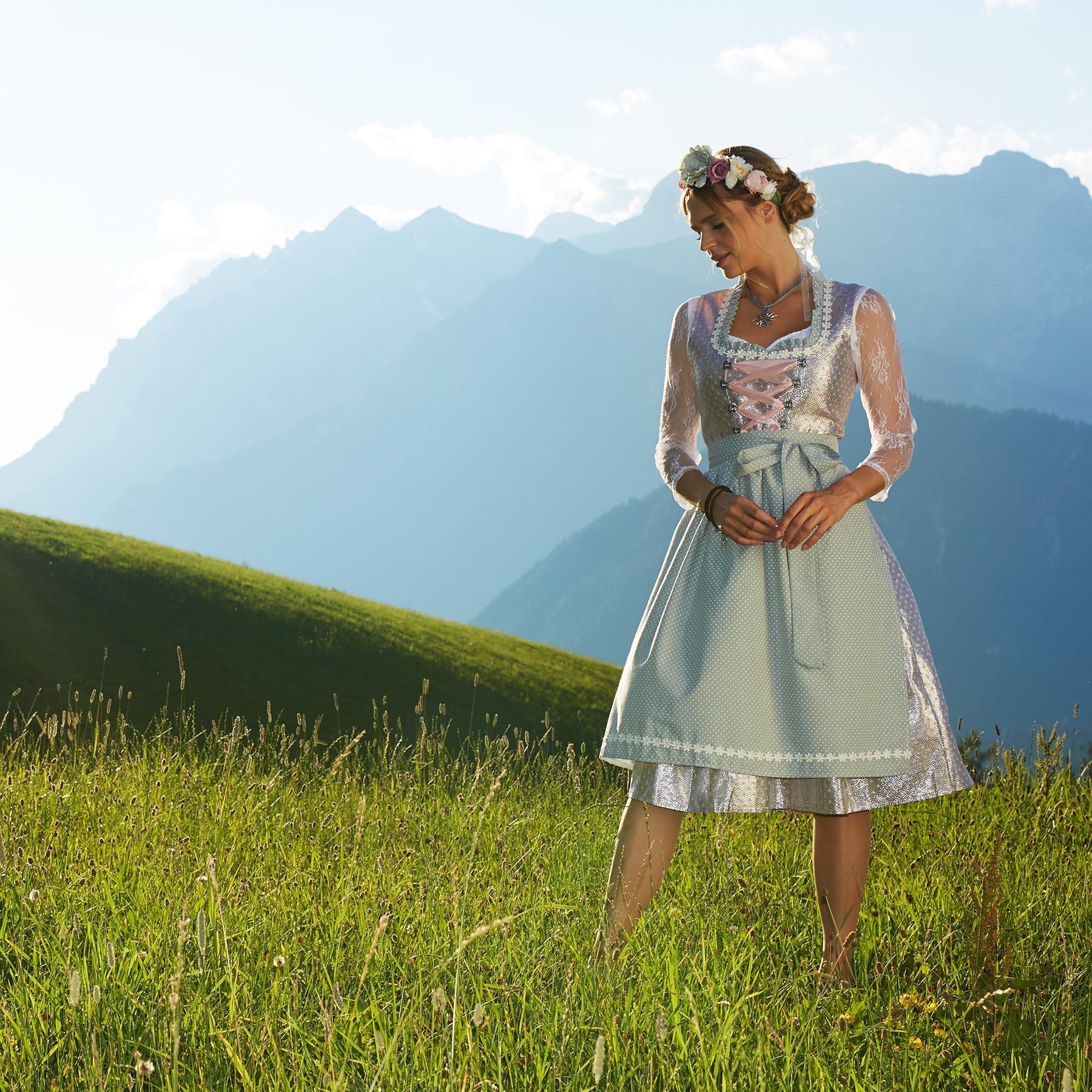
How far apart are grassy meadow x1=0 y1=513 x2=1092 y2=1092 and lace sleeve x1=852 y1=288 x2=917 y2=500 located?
3.59 ft

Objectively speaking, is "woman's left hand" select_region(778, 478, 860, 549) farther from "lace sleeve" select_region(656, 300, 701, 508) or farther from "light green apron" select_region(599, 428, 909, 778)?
"lace sleeve" select_region(656, 300, 701, 508)

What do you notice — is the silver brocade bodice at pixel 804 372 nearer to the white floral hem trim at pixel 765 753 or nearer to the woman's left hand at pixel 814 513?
the woman's left hand at pixel 814 513

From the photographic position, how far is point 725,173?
3.12 metres

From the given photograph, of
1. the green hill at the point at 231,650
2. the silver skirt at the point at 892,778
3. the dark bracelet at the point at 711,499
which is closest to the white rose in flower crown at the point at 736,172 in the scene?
the dark bracelet at the point at 711,499

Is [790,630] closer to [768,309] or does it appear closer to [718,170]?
[768,309]

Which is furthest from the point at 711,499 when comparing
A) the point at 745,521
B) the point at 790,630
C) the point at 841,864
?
the point at 841,864

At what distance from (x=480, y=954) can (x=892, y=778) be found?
126cm

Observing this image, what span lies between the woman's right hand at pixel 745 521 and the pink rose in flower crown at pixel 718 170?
922mm

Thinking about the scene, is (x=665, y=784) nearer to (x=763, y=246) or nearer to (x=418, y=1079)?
(x=418, y=1079)

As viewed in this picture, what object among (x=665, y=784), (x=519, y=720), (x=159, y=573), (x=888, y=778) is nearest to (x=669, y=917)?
(x=665, y=784)

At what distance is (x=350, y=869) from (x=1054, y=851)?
2784 millimetres

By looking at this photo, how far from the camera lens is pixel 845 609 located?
117 inches

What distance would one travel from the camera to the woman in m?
2.85

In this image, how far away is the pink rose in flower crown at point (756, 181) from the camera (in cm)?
309
